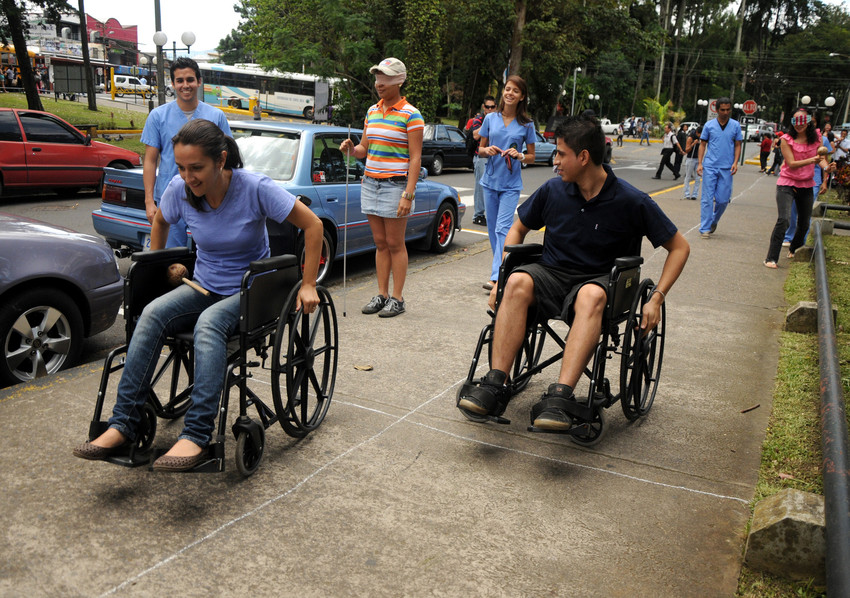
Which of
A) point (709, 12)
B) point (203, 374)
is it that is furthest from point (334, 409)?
point (709, 12)

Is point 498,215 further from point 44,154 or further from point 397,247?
point 44,154

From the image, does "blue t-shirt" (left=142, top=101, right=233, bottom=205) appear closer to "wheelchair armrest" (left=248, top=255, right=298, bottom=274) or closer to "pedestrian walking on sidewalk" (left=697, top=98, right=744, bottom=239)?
"wheelchair armrest" (left=248, top=255, right=298, bottom=274)

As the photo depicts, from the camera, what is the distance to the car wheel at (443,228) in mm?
9328

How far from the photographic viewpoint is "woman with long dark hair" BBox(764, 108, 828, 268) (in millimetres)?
8820

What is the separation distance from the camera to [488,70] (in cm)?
3681

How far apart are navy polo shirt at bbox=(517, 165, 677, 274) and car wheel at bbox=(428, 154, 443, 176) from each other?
59.4ft

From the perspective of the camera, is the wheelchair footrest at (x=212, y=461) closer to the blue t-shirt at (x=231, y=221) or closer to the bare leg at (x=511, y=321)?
the blue t-shirt at (x=231, y=221)

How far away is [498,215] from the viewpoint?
7.01 metres

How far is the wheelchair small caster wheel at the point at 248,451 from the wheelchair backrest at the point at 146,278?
699 mm

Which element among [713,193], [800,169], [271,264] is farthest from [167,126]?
[713,193]

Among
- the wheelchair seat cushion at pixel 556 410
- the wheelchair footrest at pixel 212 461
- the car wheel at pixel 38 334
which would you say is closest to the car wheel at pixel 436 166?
the car wheel at pixel 38 334

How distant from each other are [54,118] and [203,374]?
12100 millimetres

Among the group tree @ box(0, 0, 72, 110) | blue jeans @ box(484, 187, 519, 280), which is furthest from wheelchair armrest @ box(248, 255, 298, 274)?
tree @ box(0, 0, 72, 110)

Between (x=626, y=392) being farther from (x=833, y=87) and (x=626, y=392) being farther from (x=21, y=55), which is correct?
(x=833, y=87)
